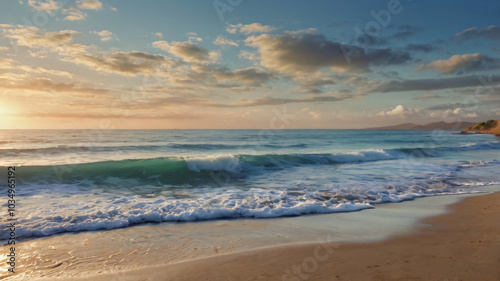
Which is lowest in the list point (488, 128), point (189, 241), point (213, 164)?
point (189, 241)

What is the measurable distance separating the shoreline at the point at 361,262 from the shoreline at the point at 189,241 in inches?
3.3

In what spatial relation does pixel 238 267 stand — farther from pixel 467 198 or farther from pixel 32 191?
pixel 32 191

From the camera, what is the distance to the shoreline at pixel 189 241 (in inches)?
159

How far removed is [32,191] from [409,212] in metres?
12.5

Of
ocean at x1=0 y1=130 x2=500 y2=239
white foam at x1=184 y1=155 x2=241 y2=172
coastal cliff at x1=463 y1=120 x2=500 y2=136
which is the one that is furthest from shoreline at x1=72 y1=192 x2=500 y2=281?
coastal cliff at x1=463 y1=120 x2=500 y2=136

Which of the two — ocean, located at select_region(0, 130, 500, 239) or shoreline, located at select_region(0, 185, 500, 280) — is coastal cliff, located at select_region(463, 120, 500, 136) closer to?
ocean, located at select_region(0, 130, 500, 239)

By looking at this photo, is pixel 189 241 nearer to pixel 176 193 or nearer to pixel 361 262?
pixel 361 262

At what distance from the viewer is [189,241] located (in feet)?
16.4

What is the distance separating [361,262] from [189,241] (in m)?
3.04

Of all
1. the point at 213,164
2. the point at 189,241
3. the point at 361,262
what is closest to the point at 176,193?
the point at 189,241

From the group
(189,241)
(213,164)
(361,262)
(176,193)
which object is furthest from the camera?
(213,164)

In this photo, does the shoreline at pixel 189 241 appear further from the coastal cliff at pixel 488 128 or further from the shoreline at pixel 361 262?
the coastal cliff at pixel 488 128

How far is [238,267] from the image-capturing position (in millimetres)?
3863

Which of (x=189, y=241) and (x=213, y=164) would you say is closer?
(x=189, y=241)
